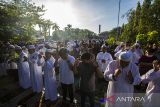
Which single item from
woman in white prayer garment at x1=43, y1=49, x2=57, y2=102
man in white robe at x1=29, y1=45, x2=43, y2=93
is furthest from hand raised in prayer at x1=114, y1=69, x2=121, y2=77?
man in white robe at x1=29, y1=45, x2=43, y2=93

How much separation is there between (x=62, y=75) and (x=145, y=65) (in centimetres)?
310

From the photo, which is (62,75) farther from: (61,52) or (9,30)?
(9,30)

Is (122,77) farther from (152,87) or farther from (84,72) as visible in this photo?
(84,72)

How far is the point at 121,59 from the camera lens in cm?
516

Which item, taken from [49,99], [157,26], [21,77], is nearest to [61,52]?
[49,99]

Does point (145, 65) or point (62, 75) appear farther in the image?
point (145, 65)

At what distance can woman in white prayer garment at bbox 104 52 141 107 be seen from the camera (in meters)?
5.18

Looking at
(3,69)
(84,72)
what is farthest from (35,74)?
(84,72)

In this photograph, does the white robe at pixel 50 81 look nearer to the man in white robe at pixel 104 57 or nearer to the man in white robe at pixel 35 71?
the man in white robe at pixel 35 71

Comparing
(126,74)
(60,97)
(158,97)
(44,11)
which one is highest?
(44,11)

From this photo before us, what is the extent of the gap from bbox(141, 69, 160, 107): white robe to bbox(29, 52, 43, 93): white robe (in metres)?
4.99

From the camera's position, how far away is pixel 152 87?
20.1ft

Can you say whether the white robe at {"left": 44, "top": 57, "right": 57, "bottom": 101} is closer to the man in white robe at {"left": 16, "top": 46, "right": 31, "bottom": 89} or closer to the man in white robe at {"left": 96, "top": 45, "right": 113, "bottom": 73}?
the man in white robe at {"left": 16, "top": 46, "right": 31, "bottom": 89}

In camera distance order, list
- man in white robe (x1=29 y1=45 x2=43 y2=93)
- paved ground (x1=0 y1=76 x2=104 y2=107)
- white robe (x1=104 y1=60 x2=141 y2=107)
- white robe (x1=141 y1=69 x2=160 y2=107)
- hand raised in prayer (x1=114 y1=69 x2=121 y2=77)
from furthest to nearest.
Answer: man in white robe (x1=29 y1=45 x2=43 y2=93)
paved ground (x1=0 y1=76 x2=104 y2=107)
white robe (x1=141 y1=69 x2=160 y2=107)
white robe (x1=104 y1=60 x2=141 y2=107)
hand raised in prayer (x1=114 y1=69 x2=121 y2=77)
